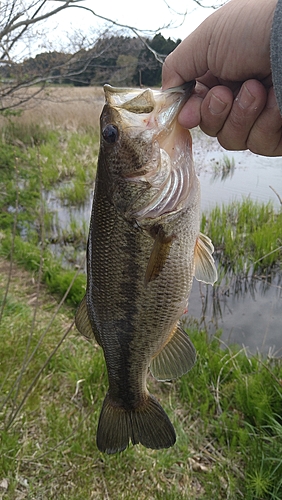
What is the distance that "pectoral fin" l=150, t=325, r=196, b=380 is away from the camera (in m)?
2.01

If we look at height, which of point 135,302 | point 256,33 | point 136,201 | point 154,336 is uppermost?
point 256,33

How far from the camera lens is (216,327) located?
5.67 metres

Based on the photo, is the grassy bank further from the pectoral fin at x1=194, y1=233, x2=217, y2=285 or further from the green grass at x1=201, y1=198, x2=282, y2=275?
the green grass at x1=201, y1=198, x2=282, y2=275

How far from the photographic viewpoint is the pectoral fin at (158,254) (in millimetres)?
1749

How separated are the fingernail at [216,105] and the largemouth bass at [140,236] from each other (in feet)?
0.39

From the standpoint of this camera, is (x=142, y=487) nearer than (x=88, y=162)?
Yes

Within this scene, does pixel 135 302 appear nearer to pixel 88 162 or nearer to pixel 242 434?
pixel 242 434

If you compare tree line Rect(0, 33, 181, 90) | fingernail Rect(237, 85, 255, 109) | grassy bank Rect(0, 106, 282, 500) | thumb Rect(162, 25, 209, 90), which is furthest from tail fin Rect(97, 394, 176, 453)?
tree line Rect(0, 33, 181, 90)

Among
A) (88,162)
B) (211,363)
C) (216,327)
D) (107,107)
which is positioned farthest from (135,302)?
(88,162)

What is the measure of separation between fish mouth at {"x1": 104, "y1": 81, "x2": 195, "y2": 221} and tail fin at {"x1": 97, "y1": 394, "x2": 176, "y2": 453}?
1.00m

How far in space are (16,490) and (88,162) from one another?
10.4 meters

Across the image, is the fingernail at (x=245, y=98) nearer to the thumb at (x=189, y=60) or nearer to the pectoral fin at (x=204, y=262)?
the thumb at (x=189, y=60)

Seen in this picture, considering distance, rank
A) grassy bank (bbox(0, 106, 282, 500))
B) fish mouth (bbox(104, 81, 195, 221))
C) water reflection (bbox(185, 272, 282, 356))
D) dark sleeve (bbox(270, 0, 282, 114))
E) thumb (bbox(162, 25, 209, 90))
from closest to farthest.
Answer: dark sleeve (bbox(270, 0, 282, 114)) → fish mouth (bbox(104, 81, 195, 221)) → thumb (bbox(162, 25, 209, 90)) → grassy bank (bbox(0, 106, 282, 500)) → water reflection (bbox(185, 272, 282, 356))

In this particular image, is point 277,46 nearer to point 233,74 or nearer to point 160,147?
point 233,74
